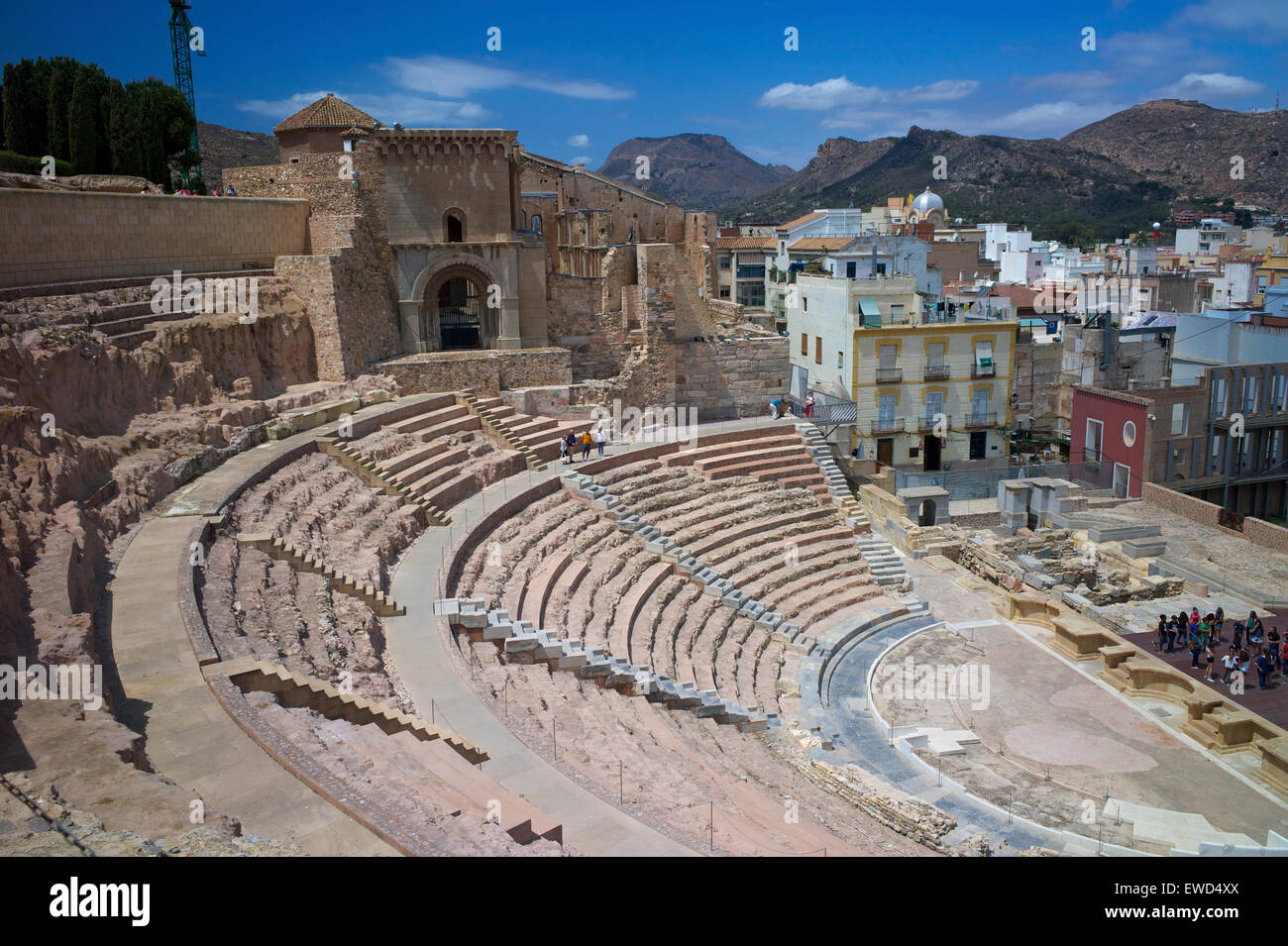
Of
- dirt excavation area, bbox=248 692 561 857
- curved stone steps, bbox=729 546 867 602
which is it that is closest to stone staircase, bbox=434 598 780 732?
dirt excavation area, bbox=248 692 561 857

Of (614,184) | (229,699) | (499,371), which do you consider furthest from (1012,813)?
(614,184)

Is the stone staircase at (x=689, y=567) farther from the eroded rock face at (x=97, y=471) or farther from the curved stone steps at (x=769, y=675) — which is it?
the eroded rock face at (x=97, y=471)

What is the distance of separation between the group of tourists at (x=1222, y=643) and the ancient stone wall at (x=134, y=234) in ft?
72.4

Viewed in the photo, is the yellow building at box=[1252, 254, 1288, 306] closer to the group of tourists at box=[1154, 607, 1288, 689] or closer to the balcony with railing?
the balcony with railing

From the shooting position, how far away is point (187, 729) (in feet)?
27.6

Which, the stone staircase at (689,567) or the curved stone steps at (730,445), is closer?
the stone staircase at (689,567)

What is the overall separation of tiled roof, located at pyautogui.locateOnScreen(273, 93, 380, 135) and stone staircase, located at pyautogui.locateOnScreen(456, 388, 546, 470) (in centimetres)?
979

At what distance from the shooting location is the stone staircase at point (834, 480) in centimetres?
2322

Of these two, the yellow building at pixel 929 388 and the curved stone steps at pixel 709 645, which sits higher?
the yellow building at pixel 929 388

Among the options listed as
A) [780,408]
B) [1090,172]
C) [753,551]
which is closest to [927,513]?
[780,408]

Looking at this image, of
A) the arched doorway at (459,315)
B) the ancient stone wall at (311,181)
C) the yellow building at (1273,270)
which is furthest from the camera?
the yellow building at (1273,270)

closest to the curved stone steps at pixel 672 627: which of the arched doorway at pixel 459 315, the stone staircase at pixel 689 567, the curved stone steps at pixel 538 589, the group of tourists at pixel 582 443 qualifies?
the stone staircase at pixel 689 567

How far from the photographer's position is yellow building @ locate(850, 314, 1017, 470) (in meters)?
28.6
